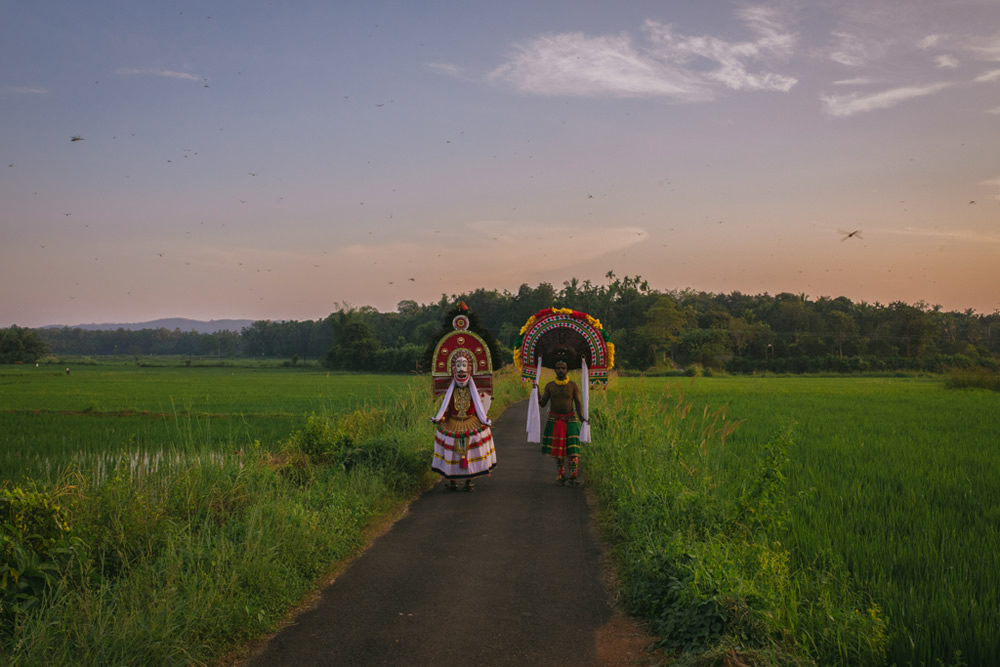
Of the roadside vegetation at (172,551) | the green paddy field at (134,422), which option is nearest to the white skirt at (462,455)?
the roadside vegetation at (172,551)

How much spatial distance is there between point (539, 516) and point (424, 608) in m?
3.28

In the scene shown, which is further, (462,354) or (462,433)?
(462,354)

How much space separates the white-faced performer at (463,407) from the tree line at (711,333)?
50727mm

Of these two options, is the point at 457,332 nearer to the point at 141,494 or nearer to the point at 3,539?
the point at 141,494

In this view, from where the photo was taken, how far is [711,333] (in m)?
71.9

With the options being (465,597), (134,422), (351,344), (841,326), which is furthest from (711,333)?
(465,597)

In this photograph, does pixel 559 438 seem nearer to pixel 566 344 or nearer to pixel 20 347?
pixel 566 344

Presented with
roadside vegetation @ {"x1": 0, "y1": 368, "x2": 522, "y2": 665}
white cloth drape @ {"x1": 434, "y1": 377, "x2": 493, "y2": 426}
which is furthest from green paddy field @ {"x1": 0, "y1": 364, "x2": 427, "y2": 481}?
white cloth drape @ {"x1": 434, "y1": 377, "x2": 493, "y2": 426}

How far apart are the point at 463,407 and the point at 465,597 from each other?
455cm

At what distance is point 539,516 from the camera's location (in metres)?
8.52

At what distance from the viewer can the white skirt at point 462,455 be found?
993 centimetres

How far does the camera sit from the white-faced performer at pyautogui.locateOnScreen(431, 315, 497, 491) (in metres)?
9.95

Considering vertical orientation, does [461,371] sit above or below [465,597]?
above

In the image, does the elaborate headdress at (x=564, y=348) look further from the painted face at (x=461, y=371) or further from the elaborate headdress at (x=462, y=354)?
the painted face at (x=461, y=371)
